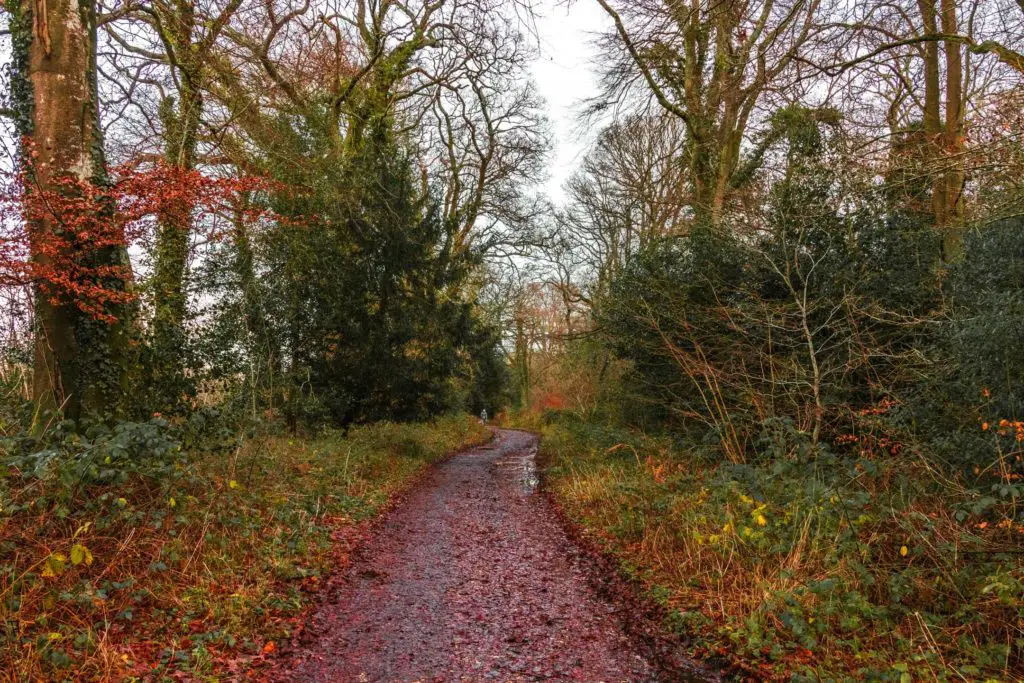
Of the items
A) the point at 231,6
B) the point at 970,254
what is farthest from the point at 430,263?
the point at 970,254

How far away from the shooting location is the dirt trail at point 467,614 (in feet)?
14.1

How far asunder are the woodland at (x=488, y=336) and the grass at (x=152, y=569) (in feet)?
0.10

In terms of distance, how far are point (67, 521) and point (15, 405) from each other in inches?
96.8

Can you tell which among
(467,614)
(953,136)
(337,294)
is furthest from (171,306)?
(953,136)

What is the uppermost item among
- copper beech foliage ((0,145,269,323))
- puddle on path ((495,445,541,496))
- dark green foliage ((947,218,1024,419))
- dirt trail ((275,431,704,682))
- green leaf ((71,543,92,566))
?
copper beech foliage ((0,145,269,323))

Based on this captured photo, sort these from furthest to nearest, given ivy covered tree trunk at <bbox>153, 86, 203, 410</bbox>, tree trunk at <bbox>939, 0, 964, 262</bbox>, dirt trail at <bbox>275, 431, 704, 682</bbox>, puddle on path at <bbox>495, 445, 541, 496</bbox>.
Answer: puddle on path at <bbox>495, 445, 541, 496</bbox>
ivy covered tree trunk at <bbox>153, 86, 203, 410</bbox>
tree trunk at <bbox>939, 0, 964, 262</bbox>
dirt trail at <bbox>275, 431, 704, 682</bbox>

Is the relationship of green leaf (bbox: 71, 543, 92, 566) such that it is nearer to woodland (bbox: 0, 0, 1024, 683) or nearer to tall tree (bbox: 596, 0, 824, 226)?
woodland (bbox: 0, 0, 1024, 683)

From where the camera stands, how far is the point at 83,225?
6414 mm

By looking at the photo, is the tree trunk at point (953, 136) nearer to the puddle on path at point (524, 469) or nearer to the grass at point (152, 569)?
the puddle on path at point (524, 469)

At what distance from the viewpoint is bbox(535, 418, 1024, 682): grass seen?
12.4 feet

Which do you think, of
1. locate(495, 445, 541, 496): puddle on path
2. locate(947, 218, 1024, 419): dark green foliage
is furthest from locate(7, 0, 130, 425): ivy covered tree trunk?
locate(947, 218, 1024, 419): dark green foliage

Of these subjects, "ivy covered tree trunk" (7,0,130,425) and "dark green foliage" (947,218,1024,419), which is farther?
"ivy covered tree trunk" (7,0,130,425)

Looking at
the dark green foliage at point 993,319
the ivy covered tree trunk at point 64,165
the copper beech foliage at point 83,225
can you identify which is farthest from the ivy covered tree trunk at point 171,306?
the dark green foliage at point 993,319

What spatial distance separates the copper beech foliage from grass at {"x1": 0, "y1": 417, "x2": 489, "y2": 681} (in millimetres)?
2151
